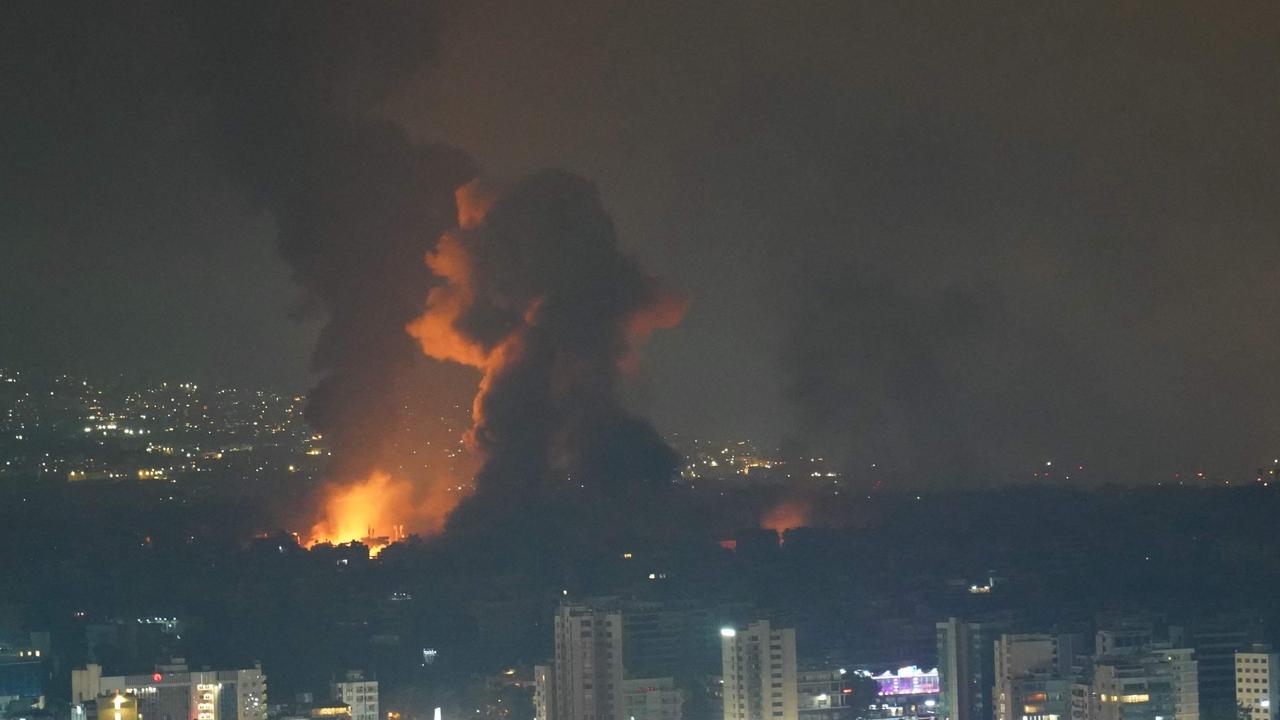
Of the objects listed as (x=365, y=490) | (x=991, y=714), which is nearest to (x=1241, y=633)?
(x=991, y=714)

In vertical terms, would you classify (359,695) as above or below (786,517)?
below

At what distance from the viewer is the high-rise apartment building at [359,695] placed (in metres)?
35.0

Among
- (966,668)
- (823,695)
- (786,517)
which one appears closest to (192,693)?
(823,695)

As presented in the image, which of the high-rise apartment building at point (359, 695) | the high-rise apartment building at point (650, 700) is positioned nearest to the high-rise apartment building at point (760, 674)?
the high-rise apartment building at point (650, 700)

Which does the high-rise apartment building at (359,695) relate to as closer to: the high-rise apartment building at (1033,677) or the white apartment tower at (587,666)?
the white apartment tower at (587,666)

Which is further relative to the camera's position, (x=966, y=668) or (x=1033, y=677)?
(x=966, y=668)

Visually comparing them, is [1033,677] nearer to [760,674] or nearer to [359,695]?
[760,674]

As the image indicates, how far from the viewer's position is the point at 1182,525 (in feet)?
155

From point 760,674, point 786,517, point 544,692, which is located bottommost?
point 544,692

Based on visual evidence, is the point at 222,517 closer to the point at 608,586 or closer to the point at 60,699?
the point at 608,586

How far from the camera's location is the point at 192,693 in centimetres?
3441

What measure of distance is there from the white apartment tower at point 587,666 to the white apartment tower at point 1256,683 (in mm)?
6190

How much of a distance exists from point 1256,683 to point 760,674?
4.92m

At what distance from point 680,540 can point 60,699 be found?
10.9 metres
